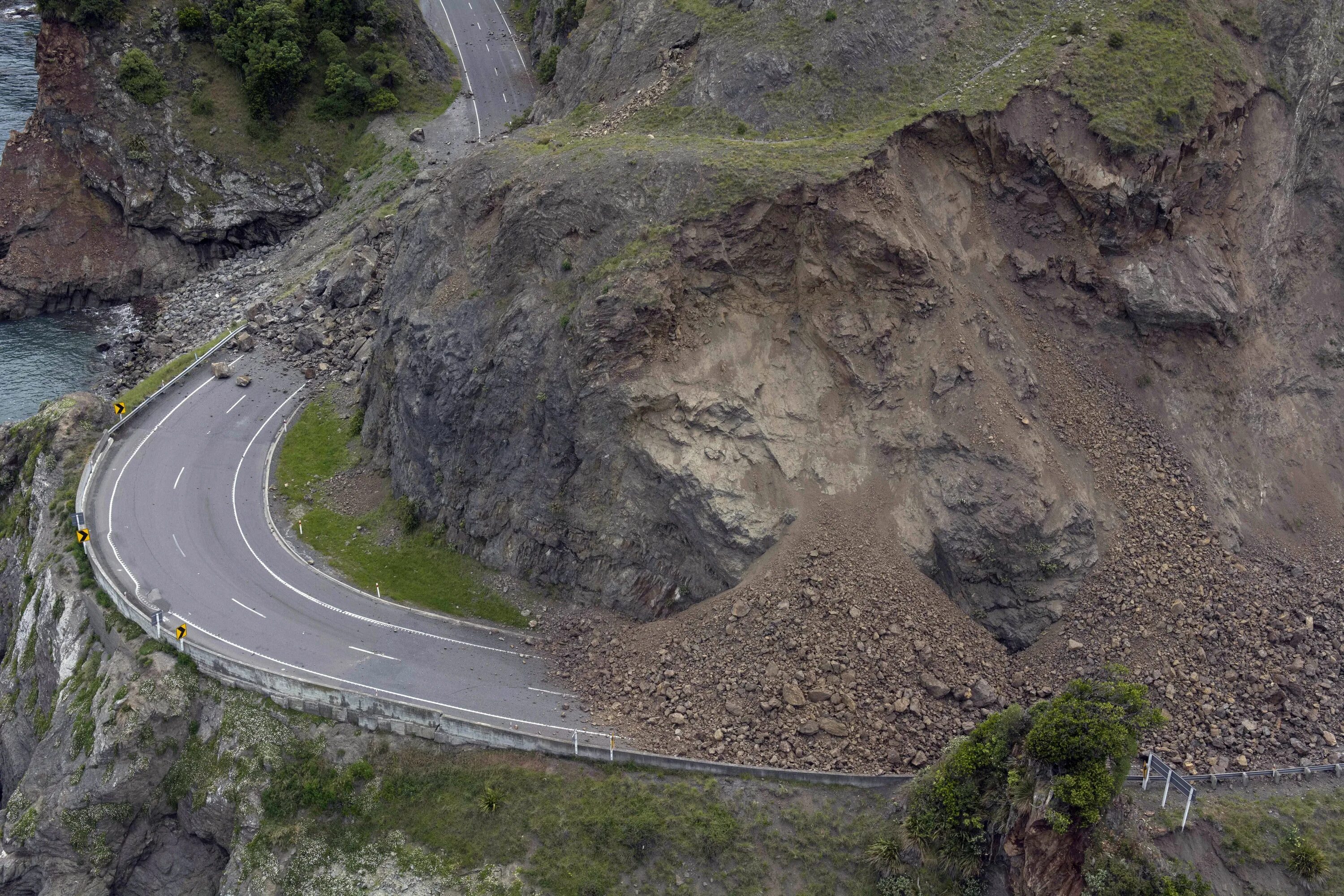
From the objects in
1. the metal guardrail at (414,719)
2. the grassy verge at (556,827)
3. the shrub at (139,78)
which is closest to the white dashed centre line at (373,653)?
the metal guardrail at (414,719)

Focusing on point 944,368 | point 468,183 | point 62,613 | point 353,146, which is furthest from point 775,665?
point 353,146

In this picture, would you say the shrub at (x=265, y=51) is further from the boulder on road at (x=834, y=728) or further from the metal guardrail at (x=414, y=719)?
the boulder on road at (x=834, y=728)

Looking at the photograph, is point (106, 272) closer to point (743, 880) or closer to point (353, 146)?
point (353, 146)

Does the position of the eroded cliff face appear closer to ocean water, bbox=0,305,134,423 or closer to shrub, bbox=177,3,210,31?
ocean water, bbox=0,305,134,423

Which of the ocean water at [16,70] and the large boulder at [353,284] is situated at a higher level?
the ocean water at [16,70]

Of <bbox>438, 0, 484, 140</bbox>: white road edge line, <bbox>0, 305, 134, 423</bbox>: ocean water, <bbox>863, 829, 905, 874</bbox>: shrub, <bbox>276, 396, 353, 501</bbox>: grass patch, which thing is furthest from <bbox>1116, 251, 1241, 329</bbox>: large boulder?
<bbox>0, 305, 134, 423</bbox>: ocean water

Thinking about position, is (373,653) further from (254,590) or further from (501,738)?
(501,738)
